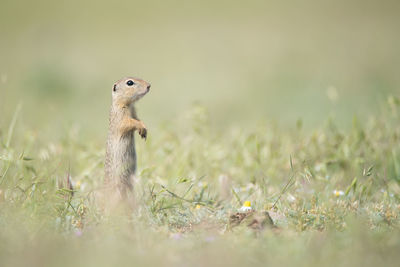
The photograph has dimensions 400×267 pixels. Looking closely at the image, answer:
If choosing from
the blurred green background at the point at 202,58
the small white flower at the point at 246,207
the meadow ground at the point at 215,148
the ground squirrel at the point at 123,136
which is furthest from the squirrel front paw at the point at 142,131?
the blurred green background at the point at 202,58

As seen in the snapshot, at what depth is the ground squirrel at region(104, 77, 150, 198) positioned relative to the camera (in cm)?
372

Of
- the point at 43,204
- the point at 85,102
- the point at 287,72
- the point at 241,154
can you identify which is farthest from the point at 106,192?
the point at 287,72

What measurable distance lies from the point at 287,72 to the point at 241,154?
5277 millimetres

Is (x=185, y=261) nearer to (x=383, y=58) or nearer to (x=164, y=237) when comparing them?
(x=164, y=237)

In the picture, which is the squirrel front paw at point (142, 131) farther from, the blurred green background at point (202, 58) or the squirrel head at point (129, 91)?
the blurred green background at point (202, 58)

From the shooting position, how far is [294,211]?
3424mm

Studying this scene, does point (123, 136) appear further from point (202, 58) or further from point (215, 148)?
point (202, 58)

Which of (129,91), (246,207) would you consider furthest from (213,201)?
(129,91)

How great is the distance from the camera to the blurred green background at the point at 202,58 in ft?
26.2

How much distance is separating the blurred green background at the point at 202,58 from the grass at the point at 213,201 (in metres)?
0.57

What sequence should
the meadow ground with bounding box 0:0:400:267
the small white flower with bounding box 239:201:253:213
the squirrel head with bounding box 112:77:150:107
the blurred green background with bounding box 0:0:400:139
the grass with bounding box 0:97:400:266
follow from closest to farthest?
the grass with bounding box 0:97:400:266
the meadow ground with bounding box 0:0:400:267
the small white flower with bounding box 239:201:253:213
the squirrel head with bounding box 112:77:150:107
the blurred green background with bounding box 0:0:400:139

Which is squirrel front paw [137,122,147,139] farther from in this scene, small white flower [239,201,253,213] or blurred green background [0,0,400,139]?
blurred green background [0,0,400,139]

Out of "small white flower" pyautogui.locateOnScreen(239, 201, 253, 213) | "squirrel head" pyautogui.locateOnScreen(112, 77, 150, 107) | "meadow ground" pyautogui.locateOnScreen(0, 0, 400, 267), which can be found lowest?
"small white flower" pyautogui.locateOnScreen(239, 201, 253, 213)

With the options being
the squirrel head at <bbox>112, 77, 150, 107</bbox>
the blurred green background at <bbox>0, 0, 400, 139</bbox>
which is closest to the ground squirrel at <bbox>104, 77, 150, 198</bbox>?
the squirrel head at <bbox>112, 77, 150, 107</bbox>
